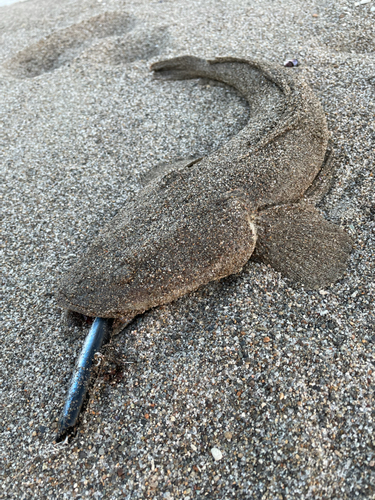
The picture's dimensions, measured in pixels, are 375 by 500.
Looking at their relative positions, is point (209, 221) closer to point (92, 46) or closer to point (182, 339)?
point (182, 339)

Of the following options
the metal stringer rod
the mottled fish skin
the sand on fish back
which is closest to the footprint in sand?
the sand on fish back

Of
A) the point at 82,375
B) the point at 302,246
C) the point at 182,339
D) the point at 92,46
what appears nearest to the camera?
the point at 82,375

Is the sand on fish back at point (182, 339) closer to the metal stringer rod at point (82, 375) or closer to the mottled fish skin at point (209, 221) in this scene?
the metal stringer rod at point (82, 375)

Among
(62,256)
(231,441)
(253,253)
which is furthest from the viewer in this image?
(62,256)

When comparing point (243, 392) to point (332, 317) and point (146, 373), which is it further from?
point (332, 317)

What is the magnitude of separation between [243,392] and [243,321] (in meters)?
0.43

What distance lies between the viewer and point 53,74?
4.77 metres

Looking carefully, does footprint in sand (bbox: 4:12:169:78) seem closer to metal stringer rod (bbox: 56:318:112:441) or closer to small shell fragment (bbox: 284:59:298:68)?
small shell fragment (bbox: 284:59:298:68)

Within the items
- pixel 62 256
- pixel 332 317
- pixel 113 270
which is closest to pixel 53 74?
pixel 62 256

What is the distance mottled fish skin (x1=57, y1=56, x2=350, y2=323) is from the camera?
232 centimetres

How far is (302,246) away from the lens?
2.74 meters

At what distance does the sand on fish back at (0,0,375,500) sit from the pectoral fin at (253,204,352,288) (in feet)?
0.30

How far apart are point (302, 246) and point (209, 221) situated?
726 mm

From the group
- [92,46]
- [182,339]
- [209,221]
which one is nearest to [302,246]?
[209,221]
